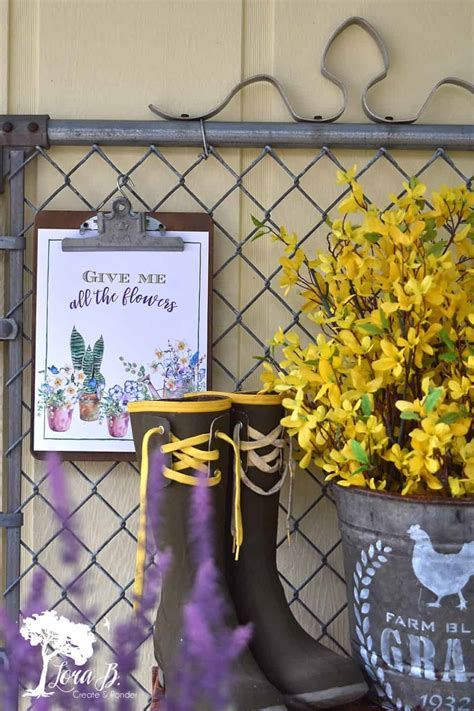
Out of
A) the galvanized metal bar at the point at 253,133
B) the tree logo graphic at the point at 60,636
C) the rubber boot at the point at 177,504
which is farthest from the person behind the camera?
the galvanized metal bar at the point at 253,133

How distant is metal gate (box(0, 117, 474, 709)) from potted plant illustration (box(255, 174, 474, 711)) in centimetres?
18

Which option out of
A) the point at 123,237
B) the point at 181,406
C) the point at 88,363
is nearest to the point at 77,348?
the point at 88,363

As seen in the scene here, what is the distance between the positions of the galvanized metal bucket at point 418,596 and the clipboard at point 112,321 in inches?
13.0

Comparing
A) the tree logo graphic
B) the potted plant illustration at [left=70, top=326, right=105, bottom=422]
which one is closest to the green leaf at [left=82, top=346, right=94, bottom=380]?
the potted plant illustration at [left=70, top=326, right=105, bottom=422]

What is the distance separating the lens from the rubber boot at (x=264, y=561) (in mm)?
764

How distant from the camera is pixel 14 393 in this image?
0.97m

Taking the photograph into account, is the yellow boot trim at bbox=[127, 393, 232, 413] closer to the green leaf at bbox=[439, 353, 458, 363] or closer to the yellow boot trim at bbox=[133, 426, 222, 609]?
the yellow boot trim at bbox=[133, 426, 222, 609]

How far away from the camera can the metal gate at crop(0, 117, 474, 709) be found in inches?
38.2

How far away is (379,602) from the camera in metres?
0.72

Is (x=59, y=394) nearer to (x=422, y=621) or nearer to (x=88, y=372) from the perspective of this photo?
(x=88, y=372)

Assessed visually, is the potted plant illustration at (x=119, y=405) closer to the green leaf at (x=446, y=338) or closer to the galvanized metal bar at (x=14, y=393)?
the galvanized metal bar at (x=14, y=393)

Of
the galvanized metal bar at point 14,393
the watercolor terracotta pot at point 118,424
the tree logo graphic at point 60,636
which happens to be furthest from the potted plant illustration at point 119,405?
the tree logo graphic at point 60,636

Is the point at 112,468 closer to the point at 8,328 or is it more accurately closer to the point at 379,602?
the point at 8,328

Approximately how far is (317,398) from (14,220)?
47 cm
